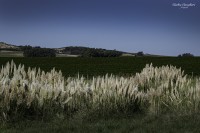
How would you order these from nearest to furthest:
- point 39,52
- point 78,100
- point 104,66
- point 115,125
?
point 115,125
point 78,100
point 104,66
point 39,52

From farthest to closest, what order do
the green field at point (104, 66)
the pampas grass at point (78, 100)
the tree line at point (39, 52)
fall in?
the tree line at point (39, 52)
the green field at point (104, 66)
the pampas grass at point (78, 100)

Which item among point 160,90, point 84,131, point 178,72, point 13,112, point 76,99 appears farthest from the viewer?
point 178,72

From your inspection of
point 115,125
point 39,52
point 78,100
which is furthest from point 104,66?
point 39,52

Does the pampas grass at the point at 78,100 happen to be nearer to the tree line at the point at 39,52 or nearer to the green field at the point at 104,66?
the green field at the point at 104,66

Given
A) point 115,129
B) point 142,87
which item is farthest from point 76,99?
point 142,87

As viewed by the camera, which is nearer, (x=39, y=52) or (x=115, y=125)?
(x=115, y=125)

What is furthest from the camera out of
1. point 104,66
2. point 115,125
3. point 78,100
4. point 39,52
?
point 39,52

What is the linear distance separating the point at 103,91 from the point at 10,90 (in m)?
2.18

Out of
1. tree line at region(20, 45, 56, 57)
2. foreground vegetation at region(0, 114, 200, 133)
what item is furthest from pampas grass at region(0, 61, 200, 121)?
tree line at region(20, 45, 56, 57)

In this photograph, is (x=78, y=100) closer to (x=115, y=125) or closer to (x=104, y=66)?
(x=115, y=125)

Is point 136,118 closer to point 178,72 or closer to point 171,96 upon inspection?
point 171,96

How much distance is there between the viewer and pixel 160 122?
27.6ft

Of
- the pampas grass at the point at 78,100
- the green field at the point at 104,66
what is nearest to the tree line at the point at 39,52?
the green field at the point at 104,66

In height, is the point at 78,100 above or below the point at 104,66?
above
